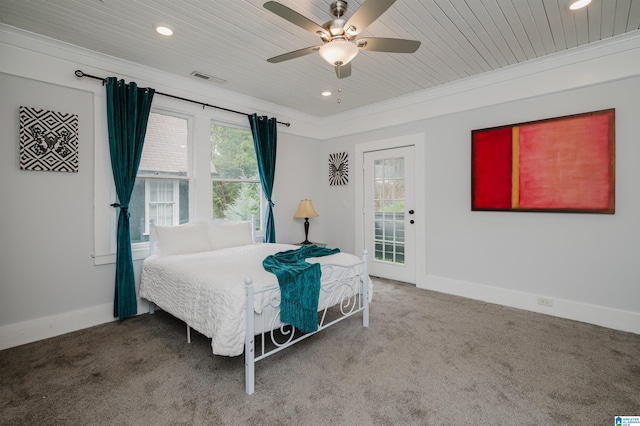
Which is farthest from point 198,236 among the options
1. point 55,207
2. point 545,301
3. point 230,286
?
point 545,301

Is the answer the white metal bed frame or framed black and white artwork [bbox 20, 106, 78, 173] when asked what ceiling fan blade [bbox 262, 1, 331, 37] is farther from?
framed black and white artwork [bbox 20, 106, 78, 173]

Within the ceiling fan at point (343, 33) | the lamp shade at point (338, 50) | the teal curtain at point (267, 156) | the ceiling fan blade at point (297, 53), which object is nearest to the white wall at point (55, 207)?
the teal curtain at point (267, 156)

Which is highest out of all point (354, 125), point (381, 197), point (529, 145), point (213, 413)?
point (354, 125)

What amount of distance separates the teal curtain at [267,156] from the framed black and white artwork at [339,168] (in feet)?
3.86

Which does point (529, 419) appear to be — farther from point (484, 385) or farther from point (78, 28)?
point (78, 28)

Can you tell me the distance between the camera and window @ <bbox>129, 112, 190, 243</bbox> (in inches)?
137

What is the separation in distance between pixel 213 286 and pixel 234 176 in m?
2.43

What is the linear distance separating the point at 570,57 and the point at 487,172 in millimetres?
1344

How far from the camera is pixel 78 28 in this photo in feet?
8.73

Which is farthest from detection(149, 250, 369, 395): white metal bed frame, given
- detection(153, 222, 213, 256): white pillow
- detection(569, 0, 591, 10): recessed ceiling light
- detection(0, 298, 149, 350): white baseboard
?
detection(569, 0, 591, 10): recessed ceiling light

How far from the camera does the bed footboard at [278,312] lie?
2031 millimetres

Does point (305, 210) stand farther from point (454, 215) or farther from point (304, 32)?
point (304, 32)

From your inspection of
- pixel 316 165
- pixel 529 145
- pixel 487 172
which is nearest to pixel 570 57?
pixel 529 145

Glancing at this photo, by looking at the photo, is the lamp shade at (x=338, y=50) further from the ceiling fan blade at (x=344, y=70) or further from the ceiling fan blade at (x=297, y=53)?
the ceiling fan blade at (x=344, y=70)
